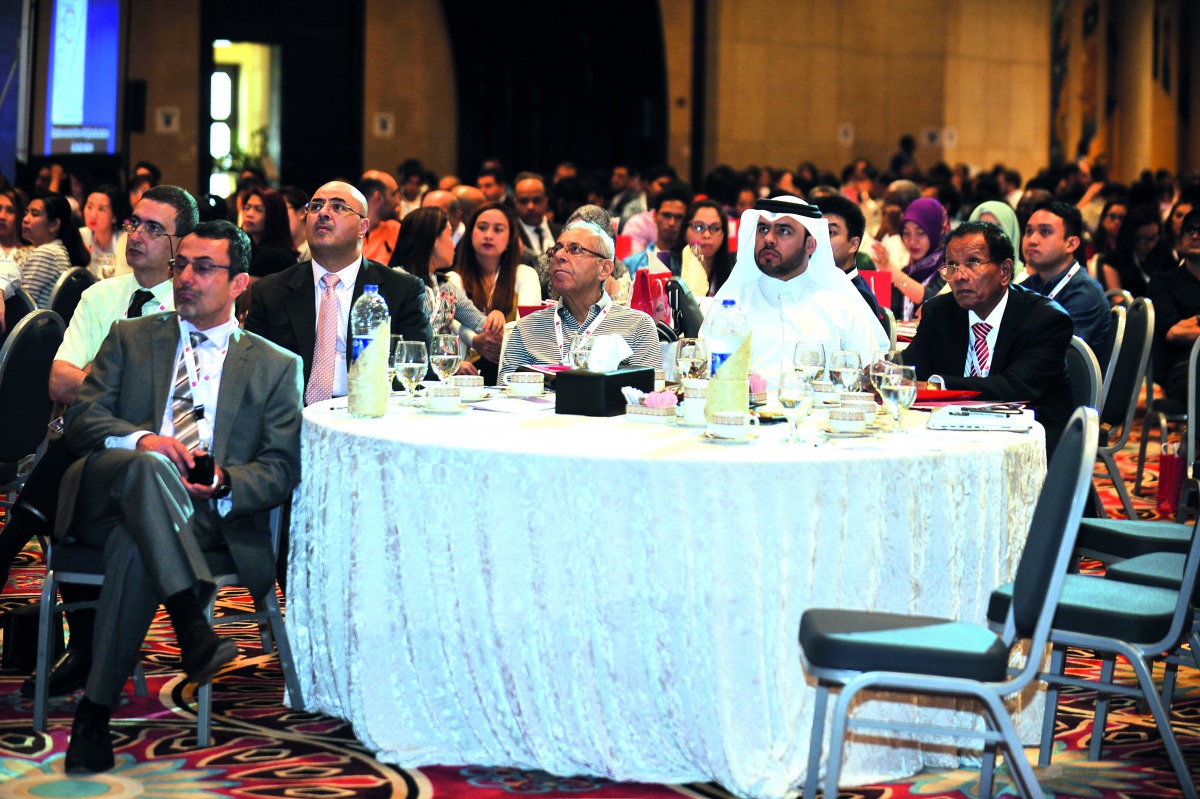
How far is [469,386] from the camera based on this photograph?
4.15 m

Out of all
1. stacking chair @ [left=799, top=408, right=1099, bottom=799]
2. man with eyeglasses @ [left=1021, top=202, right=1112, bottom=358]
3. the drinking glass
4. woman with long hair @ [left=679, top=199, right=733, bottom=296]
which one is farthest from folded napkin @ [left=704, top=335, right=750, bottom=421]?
woman with long hair @ [left=679, top=199, right=733, bottom=296]

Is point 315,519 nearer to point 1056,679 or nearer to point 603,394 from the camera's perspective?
point 603,394

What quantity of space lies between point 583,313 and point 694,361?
41.5 inches

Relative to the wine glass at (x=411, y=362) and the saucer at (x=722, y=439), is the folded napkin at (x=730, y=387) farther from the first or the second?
the wine glass at (x=411, y=362)

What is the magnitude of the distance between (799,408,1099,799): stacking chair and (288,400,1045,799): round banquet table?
1.13ft

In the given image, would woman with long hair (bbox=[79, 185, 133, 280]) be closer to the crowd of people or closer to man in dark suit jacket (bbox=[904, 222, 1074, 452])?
the crowd of people

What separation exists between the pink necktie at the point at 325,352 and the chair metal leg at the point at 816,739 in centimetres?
238

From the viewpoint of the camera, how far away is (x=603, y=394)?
3.84m

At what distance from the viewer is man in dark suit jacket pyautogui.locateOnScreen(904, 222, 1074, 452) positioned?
4672 mm

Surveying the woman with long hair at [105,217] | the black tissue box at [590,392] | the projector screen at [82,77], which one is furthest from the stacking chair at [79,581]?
the projector screen at [82,77]

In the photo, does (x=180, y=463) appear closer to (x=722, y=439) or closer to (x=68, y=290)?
(x=722, y=439)

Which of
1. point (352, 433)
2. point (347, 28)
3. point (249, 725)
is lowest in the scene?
point (249, 725)

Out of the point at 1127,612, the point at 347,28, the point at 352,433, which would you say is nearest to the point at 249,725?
the point at 352,433

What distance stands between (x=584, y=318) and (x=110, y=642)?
1.95 m
